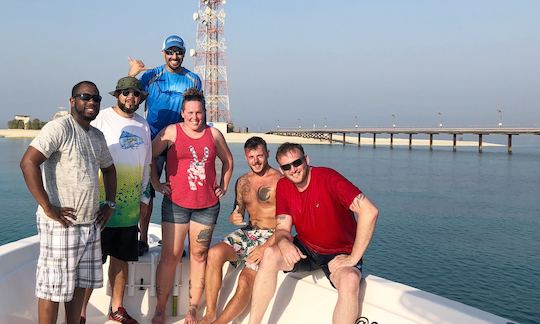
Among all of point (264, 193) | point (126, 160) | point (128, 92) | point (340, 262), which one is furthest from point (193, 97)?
point (340, 262)

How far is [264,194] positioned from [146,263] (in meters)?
1.18

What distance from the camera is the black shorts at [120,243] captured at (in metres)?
3.51

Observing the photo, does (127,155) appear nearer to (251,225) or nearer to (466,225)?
(251,225)

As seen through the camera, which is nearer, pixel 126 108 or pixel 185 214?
pixel 126 108

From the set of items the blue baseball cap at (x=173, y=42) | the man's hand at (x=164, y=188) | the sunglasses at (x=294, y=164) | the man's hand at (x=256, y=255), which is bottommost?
the man's hand at (x=256, y=255)

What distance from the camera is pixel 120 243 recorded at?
3547mm

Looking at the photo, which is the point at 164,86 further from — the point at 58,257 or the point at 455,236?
the point at 455,236

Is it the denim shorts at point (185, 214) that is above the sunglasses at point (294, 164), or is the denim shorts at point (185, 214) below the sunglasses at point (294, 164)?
below

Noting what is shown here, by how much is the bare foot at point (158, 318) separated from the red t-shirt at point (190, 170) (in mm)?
953

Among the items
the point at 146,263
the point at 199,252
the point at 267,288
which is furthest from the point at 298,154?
the point at 146,263

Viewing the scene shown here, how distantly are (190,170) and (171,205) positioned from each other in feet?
1.06

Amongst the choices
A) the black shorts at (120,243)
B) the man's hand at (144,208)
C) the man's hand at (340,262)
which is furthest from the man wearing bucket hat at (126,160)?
the man's hand at (340,262)

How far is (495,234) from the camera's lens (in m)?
13.0

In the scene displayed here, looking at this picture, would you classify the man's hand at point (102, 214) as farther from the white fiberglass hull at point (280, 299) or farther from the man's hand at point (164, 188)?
the white fiberglass hull at point (280, 299)
